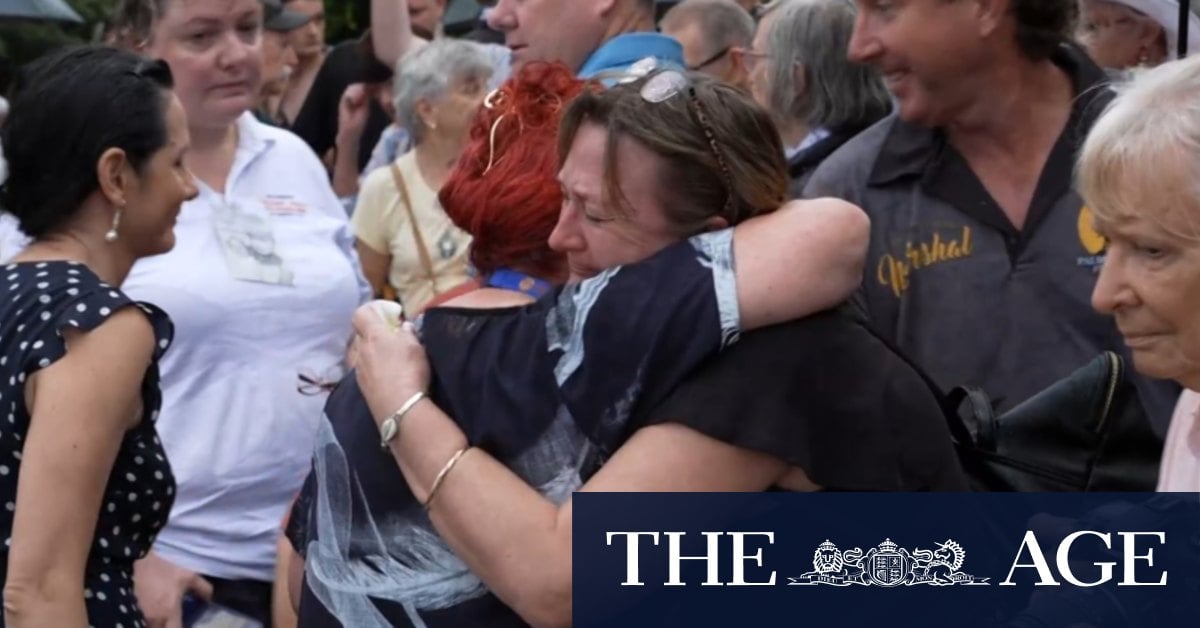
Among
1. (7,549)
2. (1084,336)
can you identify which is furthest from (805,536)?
(7,549)

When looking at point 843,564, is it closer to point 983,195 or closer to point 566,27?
point 983,195

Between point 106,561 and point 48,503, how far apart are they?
0.25m

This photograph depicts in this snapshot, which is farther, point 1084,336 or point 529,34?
point 529,34

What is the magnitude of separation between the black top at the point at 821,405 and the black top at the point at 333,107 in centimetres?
543

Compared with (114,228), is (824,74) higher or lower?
lower

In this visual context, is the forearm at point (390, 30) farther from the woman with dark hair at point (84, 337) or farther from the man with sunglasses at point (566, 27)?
the woman with dark hair at point (84, 337)

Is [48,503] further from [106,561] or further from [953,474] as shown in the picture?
[953,474]

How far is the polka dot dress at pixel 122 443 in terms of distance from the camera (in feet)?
9.43

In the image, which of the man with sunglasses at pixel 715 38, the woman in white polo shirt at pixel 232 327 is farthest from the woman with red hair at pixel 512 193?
the man with sunglasses at pixel 715 38

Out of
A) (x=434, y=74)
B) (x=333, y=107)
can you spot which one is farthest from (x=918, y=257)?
(x=333, y=107)

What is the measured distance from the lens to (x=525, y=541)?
90.3 inches

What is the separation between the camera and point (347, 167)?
7.46 meters

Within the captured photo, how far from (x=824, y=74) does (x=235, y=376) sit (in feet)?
4.84

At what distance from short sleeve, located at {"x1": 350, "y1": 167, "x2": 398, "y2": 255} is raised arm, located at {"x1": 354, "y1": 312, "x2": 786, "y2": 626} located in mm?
3524
